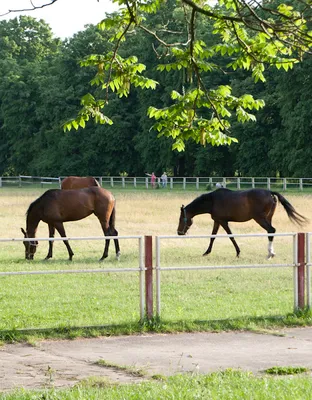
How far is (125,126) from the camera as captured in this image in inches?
3381

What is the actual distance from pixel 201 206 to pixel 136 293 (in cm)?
821

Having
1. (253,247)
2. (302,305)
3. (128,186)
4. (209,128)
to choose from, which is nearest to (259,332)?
(302,305)

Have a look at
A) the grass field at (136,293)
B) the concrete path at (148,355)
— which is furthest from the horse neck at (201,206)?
the concrete path at (148,355)

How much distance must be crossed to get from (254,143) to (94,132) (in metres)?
20.0

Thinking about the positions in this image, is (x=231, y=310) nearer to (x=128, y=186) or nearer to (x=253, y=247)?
(x=253, y=247)

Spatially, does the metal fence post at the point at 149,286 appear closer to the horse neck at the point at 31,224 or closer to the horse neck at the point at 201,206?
the horse neck at the point at 31,224

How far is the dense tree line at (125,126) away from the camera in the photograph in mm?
67812

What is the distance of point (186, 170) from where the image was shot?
8694 cm

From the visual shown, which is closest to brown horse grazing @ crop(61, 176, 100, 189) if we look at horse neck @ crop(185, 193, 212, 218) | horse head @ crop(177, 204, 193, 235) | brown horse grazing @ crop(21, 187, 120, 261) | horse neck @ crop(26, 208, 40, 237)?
brown horse grazing @ crop(21, 187, 120, 261)

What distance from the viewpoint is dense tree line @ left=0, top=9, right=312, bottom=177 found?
222 ft

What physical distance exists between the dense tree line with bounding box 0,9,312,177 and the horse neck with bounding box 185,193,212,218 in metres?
38.6

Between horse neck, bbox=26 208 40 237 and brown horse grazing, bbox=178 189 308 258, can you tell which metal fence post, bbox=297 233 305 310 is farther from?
horse neck, bbox=26 208 40 237

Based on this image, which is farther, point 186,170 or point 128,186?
point 186,170

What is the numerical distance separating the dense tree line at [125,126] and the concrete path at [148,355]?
50.8 meters
